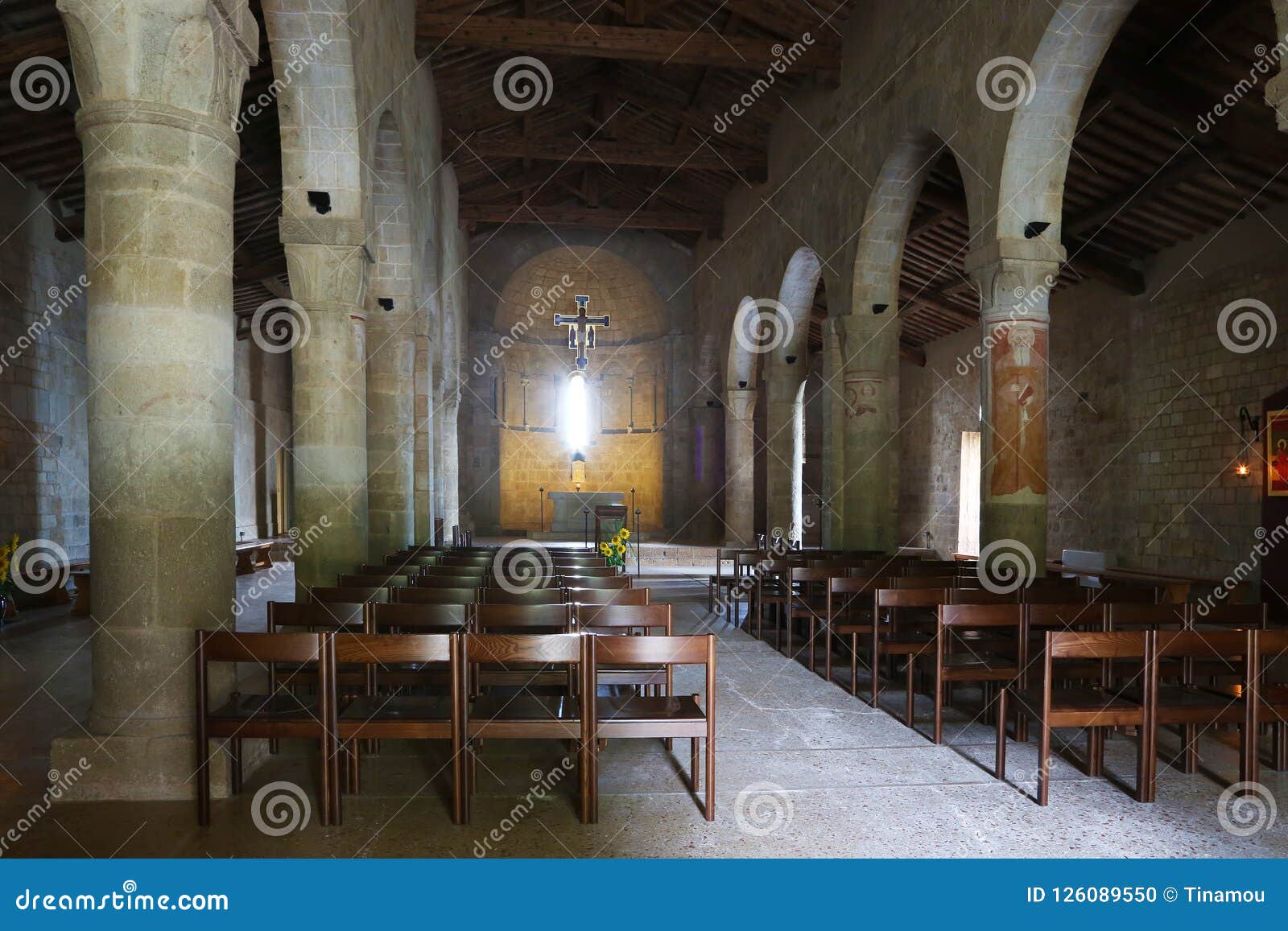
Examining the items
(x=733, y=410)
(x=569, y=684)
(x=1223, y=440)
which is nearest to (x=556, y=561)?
(x=569, y=684)

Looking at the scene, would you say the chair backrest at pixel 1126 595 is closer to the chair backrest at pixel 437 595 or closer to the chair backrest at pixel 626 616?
the chair backrest at pixel 626 616

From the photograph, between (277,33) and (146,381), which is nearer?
(146,381)

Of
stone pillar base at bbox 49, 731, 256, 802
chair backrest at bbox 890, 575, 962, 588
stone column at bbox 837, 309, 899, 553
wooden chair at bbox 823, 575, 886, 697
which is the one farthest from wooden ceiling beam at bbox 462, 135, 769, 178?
stone pillar base at bbox 49, 731, 256, 802

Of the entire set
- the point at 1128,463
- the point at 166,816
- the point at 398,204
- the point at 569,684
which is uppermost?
the point at 398,204

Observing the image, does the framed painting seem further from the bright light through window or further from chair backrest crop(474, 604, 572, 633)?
the bright light through window

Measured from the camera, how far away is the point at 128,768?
137 inches

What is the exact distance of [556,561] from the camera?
7871 millimetres

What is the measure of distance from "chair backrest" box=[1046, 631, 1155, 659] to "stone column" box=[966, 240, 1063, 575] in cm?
364

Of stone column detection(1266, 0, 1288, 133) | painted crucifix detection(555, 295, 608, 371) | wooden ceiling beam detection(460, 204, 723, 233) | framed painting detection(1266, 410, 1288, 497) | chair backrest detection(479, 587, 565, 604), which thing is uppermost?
wooden ceiling beam detection(460, 204, 723, 233)

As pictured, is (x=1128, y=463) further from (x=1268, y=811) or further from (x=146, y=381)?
(x=146, y=381)

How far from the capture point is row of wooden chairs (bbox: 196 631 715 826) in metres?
3.22

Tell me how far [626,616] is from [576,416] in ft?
59.0

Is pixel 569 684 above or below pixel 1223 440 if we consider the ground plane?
below

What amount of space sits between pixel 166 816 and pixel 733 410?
15.0 meters
